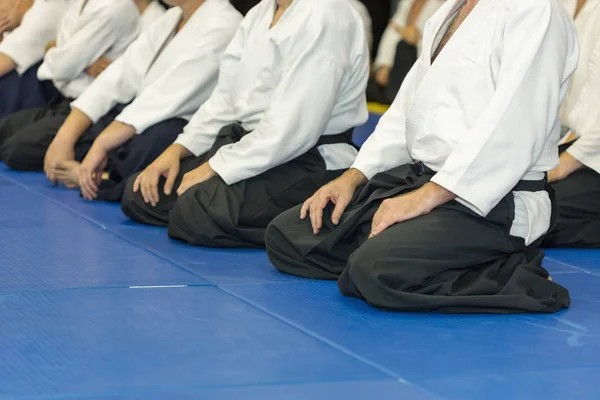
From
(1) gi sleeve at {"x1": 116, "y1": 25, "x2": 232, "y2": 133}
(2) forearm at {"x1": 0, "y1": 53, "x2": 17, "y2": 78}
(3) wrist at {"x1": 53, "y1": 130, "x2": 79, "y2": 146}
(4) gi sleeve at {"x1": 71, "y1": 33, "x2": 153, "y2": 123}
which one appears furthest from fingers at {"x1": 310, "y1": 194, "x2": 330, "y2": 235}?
(2) forearm at {"x1": 0, "y1": 53, "x2": 17, "y2": 78}

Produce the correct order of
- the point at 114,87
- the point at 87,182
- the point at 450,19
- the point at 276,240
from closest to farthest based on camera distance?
the point at 450,19, the point at 276,240, the point at 87,182, the point at 114,87

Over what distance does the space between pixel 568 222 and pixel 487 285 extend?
131cm

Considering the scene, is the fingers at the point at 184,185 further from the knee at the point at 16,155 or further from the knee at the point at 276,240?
the knee at the point at 16,155

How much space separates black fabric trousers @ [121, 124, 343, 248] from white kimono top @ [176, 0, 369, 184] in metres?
0.06

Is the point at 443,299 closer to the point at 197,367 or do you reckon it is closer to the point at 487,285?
the point at 487,285

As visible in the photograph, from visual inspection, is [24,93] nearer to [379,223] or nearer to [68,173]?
[68,173]

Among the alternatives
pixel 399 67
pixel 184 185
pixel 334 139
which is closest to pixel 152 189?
pixel 184 185

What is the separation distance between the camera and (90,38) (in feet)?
17.3

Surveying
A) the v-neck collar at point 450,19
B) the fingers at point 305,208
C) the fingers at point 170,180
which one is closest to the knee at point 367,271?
the fingers at point 305,208

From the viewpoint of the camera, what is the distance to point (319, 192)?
3.16 m

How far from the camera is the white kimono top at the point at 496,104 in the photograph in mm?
2646

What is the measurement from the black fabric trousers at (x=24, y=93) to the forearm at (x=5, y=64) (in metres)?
0.06

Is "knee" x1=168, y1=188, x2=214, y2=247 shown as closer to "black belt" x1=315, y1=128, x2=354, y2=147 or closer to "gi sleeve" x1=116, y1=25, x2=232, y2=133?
"black belt" x1=315, y1=128, x2=354, y2=147

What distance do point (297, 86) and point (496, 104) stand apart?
39.5 inches
